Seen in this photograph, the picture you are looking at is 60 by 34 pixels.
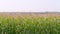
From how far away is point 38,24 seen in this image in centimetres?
383

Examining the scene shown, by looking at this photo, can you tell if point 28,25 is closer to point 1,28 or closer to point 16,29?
point 16,29

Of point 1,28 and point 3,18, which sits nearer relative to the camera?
point 1,28

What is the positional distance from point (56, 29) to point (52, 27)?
0.10 metres

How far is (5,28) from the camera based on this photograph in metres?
3.85

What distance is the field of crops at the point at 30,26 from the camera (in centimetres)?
376

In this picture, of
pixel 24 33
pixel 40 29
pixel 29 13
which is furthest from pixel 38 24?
pixel 29 13

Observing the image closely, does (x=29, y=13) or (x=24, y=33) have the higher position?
(x=29, y=13)

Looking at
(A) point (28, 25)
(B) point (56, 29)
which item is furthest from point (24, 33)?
(B) point (56, 29)

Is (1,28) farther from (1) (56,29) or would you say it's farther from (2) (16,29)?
(1) (56,29)

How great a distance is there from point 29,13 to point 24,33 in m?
0.81

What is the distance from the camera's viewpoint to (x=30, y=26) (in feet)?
12.5

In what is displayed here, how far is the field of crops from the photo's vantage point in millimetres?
3760

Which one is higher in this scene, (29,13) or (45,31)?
(29,13)

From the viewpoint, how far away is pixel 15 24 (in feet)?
12.8
